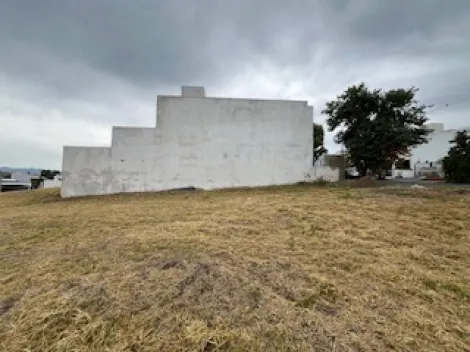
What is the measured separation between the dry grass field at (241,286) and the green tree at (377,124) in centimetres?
692

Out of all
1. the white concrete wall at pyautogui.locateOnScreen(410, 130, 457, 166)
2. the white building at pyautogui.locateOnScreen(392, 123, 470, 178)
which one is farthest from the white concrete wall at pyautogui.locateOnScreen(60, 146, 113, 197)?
the white concrete wall at pyautogui.locateOnScreen(410, 130, 457, 166)

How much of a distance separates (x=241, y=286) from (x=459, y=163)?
13.4 m

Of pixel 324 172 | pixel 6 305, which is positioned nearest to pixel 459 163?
pixel 324 172

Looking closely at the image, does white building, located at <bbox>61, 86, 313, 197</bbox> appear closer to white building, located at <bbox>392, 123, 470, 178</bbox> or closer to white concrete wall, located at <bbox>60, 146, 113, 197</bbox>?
white concrete wall, located at <bbox>60, 146, 113, 197</bbox>

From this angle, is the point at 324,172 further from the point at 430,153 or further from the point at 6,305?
the point at 430,153

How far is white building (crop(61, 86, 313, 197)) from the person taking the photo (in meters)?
10.7

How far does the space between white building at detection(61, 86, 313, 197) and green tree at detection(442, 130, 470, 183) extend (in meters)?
6.31

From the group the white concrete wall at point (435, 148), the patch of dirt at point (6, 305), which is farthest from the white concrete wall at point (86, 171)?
the white concrete wall at point (435, 148)

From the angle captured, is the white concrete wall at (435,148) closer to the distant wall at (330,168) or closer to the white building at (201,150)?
the distant wall at (330,168)

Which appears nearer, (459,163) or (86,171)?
(86,171)

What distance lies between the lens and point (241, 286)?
7.91ft

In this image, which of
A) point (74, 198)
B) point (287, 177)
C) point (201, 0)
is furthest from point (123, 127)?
point (287, 177)

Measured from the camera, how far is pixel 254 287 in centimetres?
241

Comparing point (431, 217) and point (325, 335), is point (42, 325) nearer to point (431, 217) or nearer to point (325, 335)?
point (325, 335)
